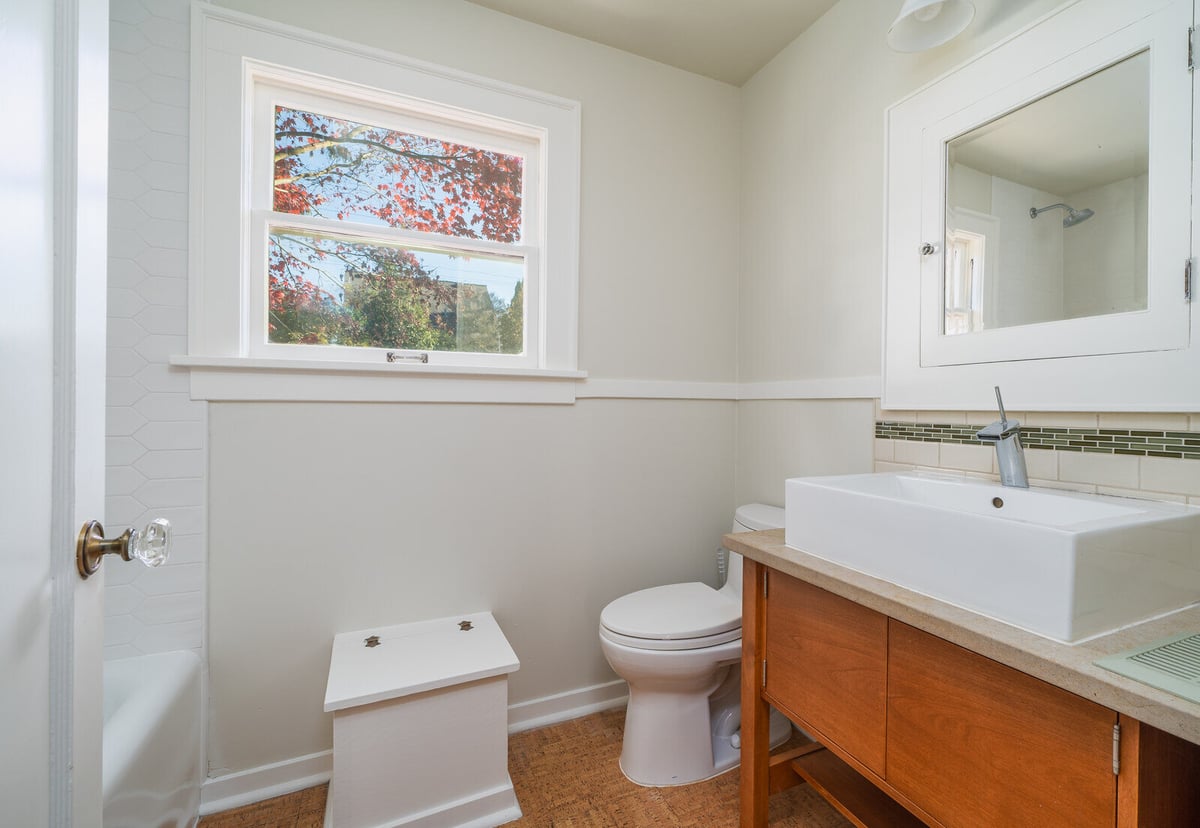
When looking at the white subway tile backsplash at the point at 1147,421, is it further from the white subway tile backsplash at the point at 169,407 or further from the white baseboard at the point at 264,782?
the white subway tile backsplash at the point at 169,407

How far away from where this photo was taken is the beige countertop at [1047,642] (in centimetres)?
60

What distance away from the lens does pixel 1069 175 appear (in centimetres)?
121

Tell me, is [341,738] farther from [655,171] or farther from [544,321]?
[655,171]

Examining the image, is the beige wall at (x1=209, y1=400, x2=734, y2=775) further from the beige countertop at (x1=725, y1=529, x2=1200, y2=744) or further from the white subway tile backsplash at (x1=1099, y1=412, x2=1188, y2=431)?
the white subway tile backsplash at (x1=1099, y1=412, x2=1188, y2=431)

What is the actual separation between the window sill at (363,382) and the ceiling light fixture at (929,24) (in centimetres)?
132

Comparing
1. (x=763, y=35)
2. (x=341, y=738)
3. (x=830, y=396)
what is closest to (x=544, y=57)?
(x=763, y=35)

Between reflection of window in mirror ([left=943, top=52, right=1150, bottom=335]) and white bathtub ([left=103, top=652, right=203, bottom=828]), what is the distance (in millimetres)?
2147

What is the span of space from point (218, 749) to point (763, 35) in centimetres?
297

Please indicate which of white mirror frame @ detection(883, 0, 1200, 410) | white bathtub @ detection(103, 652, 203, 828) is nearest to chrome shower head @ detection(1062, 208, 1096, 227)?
white mirror frame @ detection(883, 0, 1200, 410)

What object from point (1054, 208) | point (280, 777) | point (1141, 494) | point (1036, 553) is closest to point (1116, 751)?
point (1036, 553)

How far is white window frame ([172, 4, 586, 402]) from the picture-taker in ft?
4.85

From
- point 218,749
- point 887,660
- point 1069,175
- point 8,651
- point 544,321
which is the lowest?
point 218,749

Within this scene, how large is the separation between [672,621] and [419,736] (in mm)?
776

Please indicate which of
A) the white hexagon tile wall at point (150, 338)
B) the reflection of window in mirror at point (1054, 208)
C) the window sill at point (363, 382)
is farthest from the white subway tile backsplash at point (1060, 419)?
the white hexagon tile wall at point (150, 338)
